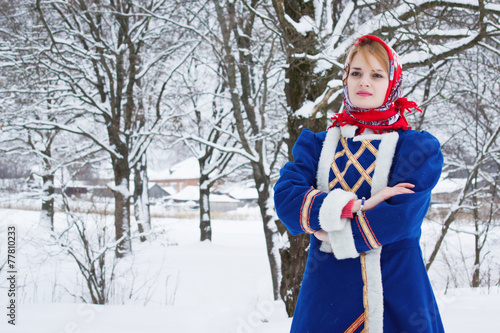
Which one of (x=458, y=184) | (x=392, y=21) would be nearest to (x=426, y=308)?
(x=392, y=21)

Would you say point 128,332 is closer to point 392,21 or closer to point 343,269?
point 343,269

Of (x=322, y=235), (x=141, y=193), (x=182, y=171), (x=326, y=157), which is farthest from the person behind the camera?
(x=182, y=171)

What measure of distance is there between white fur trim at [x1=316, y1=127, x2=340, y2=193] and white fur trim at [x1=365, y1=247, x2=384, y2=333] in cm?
31

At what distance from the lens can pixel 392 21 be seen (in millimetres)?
4082

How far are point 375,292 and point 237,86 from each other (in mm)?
9429

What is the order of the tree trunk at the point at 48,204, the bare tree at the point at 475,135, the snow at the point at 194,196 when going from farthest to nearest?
the snow at the point at 194,196 → the bare tree at the point at 475,135 → the tree trunk at the point at 48,204

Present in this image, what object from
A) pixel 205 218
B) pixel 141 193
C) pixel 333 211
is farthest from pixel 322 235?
pixel 141 193

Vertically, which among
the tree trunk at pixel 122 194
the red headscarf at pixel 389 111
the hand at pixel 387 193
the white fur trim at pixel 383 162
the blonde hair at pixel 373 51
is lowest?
the tree trunk at pixel 122 194

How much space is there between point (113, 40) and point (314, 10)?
7.44m

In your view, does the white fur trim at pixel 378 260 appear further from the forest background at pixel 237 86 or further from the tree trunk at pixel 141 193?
the tree trunk at pixel 141 193

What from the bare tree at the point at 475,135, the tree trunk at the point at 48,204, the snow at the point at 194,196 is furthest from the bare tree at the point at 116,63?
the snow at the point at 194,196

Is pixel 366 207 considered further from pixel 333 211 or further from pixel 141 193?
pixel 141 193

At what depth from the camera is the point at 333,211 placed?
129 cm

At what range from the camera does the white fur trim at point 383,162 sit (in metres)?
1.38
